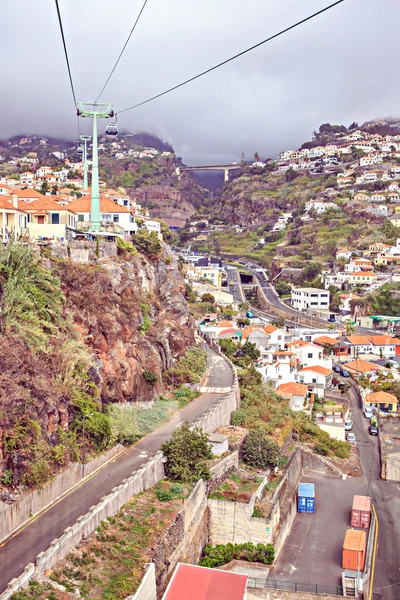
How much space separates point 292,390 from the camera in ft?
121

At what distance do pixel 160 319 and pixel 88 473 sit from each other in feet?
41.4

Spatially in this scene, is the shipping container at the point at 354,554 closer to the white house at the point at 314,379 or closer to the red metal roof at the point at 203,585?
the red metal roof at the point at 203,585

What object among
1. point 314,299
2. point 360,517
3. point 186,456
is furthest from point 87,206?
point 314,299

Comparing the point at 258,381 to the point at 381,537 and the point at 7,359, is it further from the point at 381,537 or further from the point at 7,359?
the point at 7,359

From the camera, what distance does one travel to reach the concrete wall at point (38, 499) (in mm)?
14609

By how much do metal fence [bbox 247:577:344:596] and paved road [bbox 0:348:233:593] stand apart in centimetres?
506

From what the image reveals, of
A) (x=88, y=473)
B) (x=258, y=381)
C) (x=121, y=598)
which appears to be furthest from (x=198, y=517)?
(x=258, y=381)

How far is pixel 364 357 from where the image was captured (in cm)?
5234

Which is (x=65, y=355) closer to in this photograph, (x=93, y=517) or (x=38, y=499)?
(x=38, y=499)

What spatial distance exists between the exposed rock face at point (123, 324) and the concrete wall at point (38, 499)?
3.51 meters

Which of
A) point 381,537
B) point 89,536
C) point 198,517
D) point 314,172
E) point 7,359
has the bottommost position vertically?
point 381,537

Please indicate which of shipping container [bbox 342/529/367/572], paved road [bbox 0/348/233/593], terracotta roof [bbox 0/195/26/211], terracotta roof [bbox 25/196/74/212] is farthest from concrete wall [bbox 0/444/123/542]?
terracotta roof [bbox 25/196/74/212]

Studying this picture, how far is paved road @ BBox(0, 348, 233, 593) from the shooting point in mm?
→ 13717

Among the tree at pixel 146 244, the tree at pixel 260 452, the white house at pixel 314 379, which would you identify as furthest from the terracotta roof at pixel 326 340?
the tree at pixel 260 452
